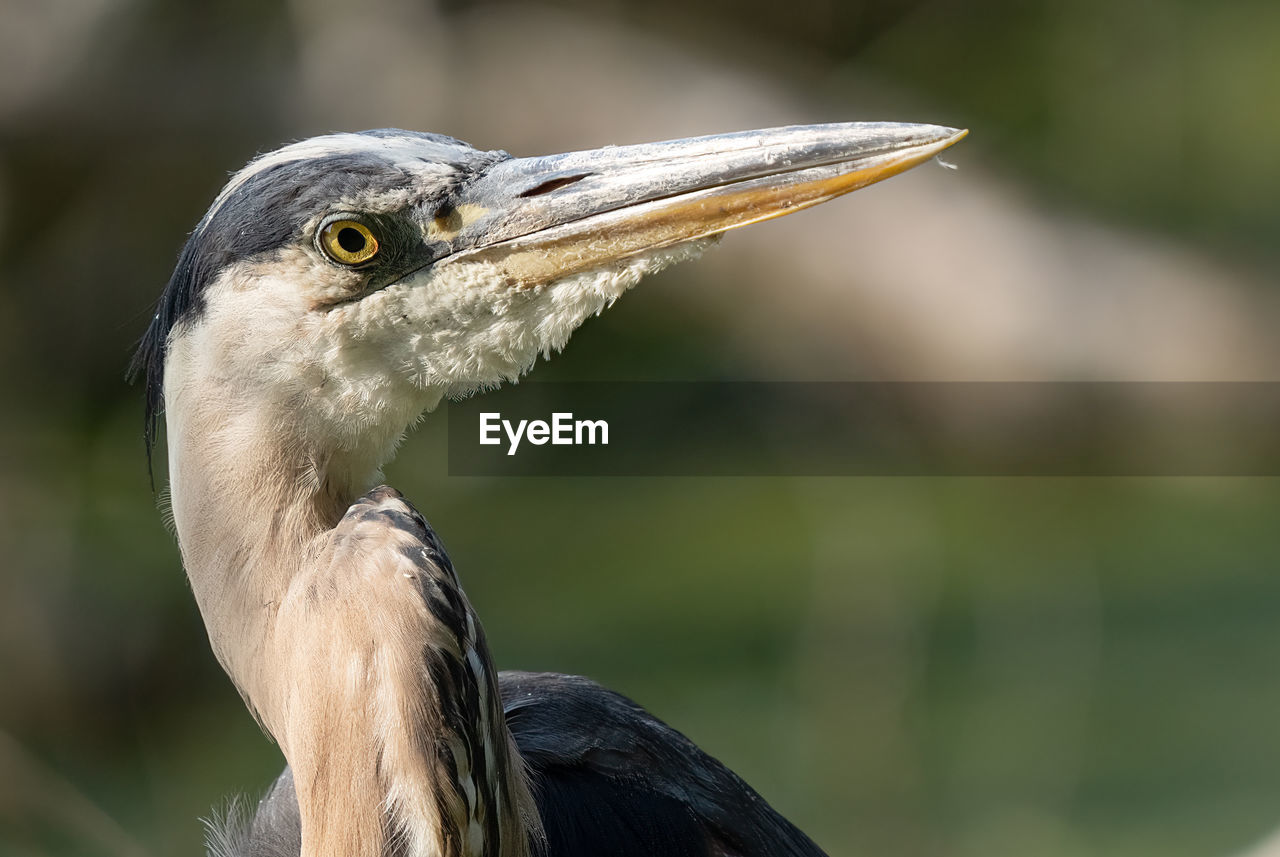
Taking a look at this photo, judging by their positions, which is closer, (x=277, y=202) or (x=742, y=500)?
(x=277, y=202)

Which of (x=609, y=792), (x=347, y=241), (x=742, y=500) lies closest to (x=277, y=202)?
(x=347, y=241)

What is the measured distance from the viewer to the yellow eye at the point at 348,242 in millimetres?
1255

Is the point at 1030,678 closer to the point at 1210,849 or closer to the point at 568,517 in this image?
the point at 1210,849

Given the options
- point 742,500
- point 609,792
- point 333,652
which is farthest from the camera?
point 742,500

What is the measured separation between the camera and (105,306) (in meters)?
4.64

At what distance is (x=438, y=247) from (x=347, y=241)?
0.29 feet

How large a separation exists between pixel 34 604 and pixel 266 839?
2220mm

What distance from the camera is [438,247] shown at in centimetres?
129

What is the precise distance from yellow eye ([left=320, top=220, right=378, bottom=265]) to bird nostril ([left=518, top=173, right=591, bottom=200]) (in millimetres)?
159

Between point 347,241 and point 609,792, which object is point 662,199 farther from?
point 609,792

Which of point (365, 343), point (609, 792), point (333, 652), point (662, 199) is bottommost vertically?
point (609, 792)

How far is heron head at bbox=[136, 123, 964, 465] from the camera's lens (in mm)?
1264

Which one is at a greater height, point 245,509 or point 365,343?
point 365,343

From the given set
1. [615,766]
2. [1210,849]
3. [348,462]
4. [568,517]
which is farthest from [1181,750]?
[348,462]
